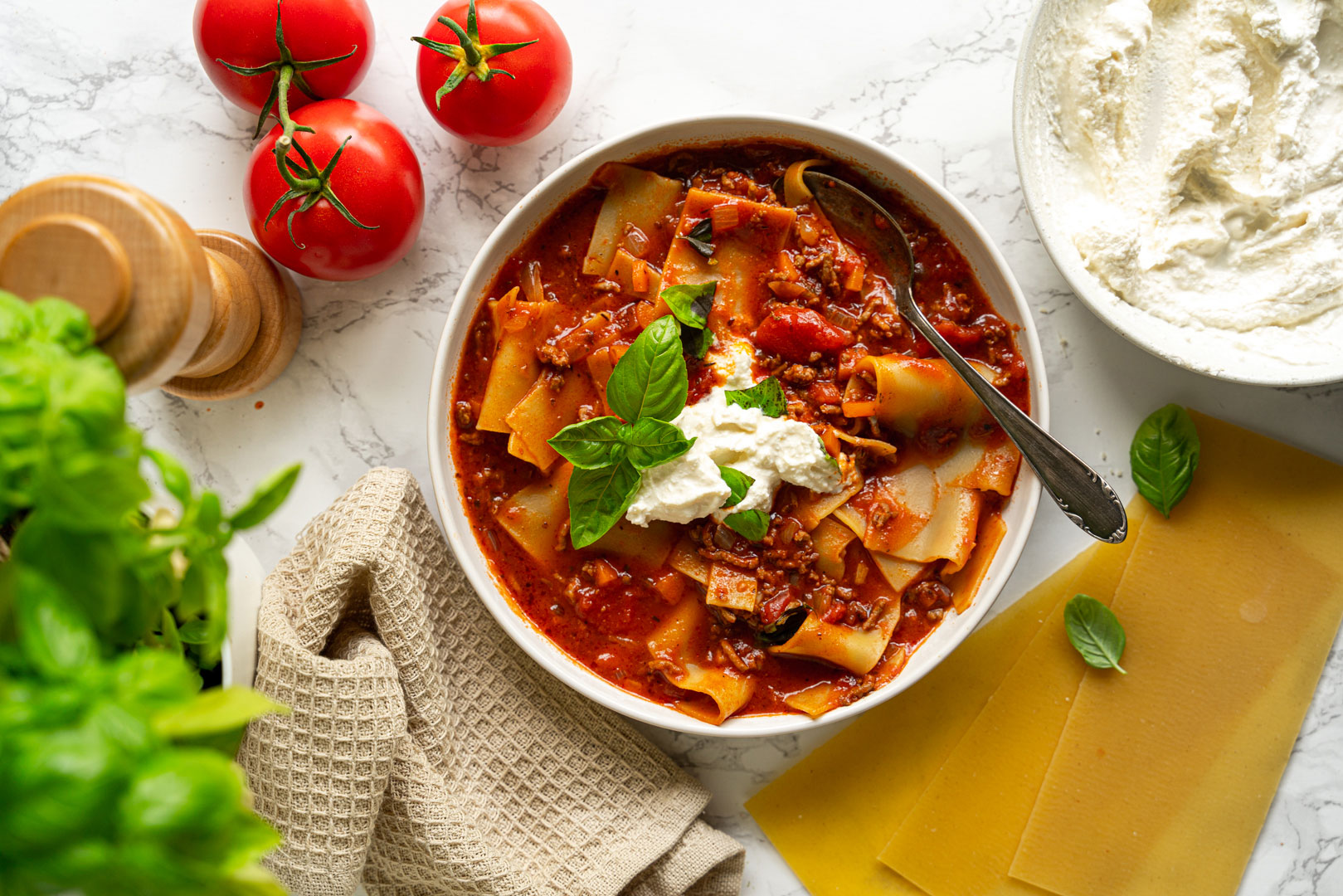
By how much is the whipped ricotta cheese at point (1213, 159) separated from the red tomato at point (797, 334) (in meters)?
0.88

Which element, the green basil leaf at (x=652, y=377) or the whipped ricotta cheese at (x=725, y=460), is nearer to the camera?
the green basil leaf at (x=652, y=377)

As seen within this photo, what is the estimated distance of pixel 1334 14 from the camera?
3104 millimetres

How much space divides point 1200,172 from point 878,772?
94.3 inches

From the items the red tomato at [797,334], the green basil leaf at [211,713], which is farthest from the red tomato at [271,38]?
the green basil leaf at [211,713]

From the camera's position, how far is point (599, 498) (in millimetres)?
2928

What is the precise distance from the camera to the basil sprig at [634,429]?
2.82 metres

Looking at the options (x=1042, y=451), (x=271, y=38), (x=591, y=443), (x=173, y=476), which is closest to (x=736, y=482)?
(x=591, y=443)

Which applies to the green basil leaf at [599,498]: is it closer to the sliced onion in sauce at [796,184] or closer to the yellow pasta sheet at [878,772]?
the sliced onion in sauce at [796,184]

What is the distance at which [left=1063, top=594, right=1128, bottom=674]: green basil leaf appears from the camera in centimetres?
333

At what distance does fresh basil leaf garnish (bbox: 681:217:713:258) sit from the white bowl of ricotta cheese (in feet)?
3.43

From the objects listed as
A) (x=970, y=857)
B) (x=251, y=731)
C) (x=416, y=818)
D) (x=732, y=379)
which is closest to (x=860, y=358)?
(x=732, y=379)

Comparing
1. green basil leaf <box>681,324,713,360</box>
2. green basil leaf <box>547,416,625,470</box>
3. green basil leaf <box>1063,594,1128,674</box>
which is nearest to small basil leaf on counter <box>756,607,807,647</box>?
green basil leaf <box>547,416,625,470</box>

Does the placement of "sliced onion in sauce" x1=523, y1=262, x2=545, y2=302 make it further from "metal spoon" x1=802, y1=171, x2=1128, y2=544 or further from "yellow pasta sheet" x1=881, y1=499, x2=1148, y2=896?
"yellow pasta sheet" x1=881, y1=499, x2=1148, y2=896

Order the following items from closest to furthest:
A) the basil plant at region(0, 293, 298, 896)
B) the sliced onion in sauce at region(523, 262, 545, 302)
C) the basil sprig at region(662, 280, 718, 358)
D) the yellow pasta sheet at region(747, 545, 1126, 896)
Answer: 1. the basil plant at region(0, 293, 298, 896)
2. the basil sprig at region(662, 280, 718, 358)
3. the sliced onion in sauce at region(523, 262, 545, 302)
4. the yellow pasta sheet at region(747, 545, 1126, 896)
